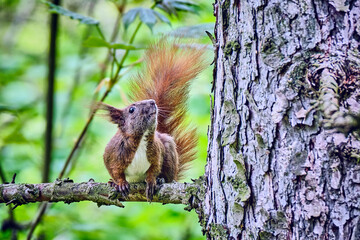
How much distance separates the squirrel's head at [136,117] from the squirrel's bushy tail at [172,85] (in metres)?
0.18

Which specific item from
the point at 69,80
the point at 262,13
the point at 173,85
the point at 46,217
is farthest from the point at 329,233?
the point at 69,80

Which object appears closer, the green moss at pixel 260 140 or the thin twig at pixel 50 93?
the green moss at pixel 260 140

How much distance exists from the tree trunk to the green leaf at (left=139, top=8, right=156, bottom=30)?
692 mm

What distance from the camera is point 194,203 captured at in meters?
1.41

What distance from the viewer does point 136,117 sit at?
2.05 m

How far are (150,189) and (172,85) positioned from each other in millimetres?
604

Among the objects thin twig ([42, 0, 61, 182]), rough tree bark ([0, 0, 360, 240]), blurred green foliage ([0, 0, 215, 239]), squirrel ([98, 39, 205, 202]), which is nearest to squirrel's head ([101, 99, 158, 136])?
squirrel ([98, 39, 205, 202])

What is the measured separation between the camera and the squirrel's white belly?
80.7 inches

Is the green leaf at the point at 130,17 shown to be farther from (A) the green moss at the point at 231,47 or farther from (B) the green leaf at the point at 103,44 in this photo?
(A) the green moss at the point at 231,47

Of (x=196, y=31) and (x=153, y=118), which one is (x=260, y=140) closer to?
(x=196, y=31)

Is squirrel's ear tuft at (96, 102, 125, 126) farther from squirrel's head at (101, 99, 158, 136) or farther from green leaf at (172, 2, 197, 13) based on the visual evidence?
green leaf at (172, 2, 197, 13)

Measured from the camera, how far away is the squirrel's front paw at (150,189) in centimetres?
172

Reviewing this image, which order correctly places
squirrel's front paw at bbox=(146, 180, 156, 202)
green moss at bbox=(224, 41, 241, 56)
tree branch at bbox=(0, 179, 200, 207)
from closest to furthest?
1. green moss at bbox=(224, 41, 241, 56)
2. tree branch at bbox=(0, 179, 200, 207)
3. squirrel's front paw at bbox=(146, 180, 156, 202)

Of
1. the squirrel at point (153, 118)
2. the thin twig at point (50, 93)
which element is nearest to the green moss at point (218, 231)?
the squirrel at point (153, 118)
